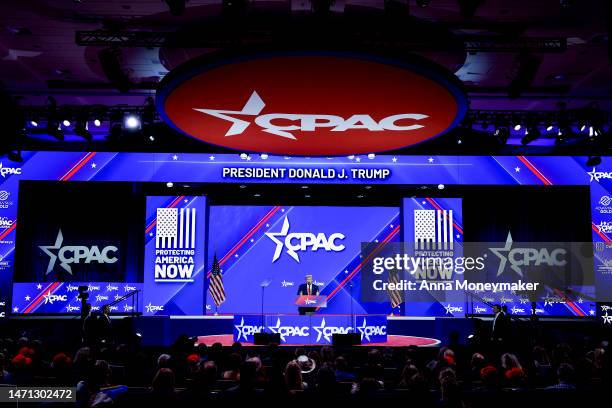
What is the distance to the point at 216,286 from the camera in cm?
1395

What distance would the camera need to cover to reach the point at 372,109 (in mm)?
6148

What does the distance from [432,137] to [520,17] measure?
2.43 metres

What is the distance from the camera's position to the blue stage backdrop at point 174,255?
14.1 metres

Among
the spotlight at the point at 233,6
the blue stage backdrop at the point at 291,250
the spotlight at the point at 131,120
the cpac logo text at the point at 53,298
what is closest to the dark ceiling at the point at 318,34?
the spotlight at the point at 233,6

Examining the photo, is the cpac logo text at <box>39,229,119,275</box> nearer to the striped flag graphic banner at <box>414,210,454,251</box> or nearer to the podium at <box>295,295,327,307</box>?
the podium at <box>295,295,327,307</box>

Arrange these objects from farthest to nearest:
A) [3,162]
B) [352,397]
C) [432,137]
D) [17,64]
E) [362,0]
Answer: [3,162], [17,64], [362,0], [432,137], [352,397]

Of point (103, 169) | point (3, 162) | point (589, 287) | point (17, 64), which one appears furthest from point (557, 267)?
point (3, 162)

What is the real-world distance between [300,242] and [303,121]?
28.8ft

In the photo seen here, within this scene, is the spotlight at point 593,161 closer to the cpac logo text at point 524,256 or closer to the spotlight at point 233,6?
the cpac logo text at point 524,256

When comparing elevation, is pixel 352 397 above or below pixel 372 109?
below

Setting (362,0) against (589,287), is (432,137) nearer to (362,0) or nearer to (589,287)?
(362,0)

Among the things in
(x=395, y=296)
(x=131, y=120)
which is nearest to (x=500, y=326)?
(x=395, y=296)

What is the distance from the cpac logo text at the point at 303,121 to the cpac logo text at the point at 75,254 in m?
8.59

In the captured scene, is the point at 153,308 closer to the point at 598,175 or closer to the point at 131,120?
the point at 131,120
